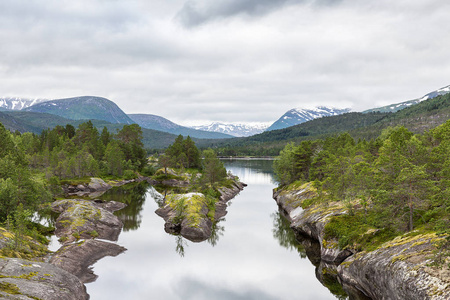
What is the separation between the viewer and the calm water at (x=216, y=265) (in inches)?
1505

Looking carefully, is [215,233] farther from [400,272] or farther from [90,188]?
[90,188]

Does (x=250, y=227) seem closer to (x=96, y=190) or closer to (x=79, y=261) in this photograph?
(x=79, y=261)

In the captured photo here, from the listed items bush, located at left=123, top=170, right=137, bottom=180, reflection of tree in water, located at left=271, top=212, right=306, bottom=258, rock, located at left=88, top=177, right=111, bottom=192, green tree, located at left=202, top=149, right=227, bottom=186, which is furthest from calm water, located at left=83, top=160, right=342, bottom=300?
bush, located at left=123, top=170, right=137, bottom=180

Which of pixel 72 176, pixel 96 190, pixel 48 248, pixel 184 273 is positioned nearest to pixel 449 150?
pixel 184 273

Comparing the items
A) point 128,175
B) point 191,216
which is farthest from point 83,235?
point 128,175

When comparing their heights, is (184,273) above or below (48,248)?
below

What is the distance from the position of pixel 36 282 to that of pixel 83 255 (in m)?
16.1

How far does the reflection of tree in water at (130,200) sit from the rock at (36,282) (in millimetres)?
31001

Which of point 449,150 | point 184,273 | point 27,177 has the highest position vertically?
point 449,150

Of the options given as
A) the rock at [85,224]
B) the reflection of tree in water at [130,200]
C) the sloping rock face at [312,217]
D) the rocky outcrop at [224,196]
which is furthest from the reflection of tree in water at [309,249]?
the rock at [85,224]

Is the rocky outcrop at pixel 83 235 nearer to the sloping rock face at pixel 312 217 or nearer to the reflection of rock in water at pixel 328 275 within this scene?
the reflection of rock in water at pixel 328 275

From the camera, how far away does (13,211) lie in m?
48.1

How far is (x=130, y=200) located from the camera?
93625 mm

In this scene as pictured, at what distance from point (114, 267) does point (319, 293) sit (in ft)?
92.3
